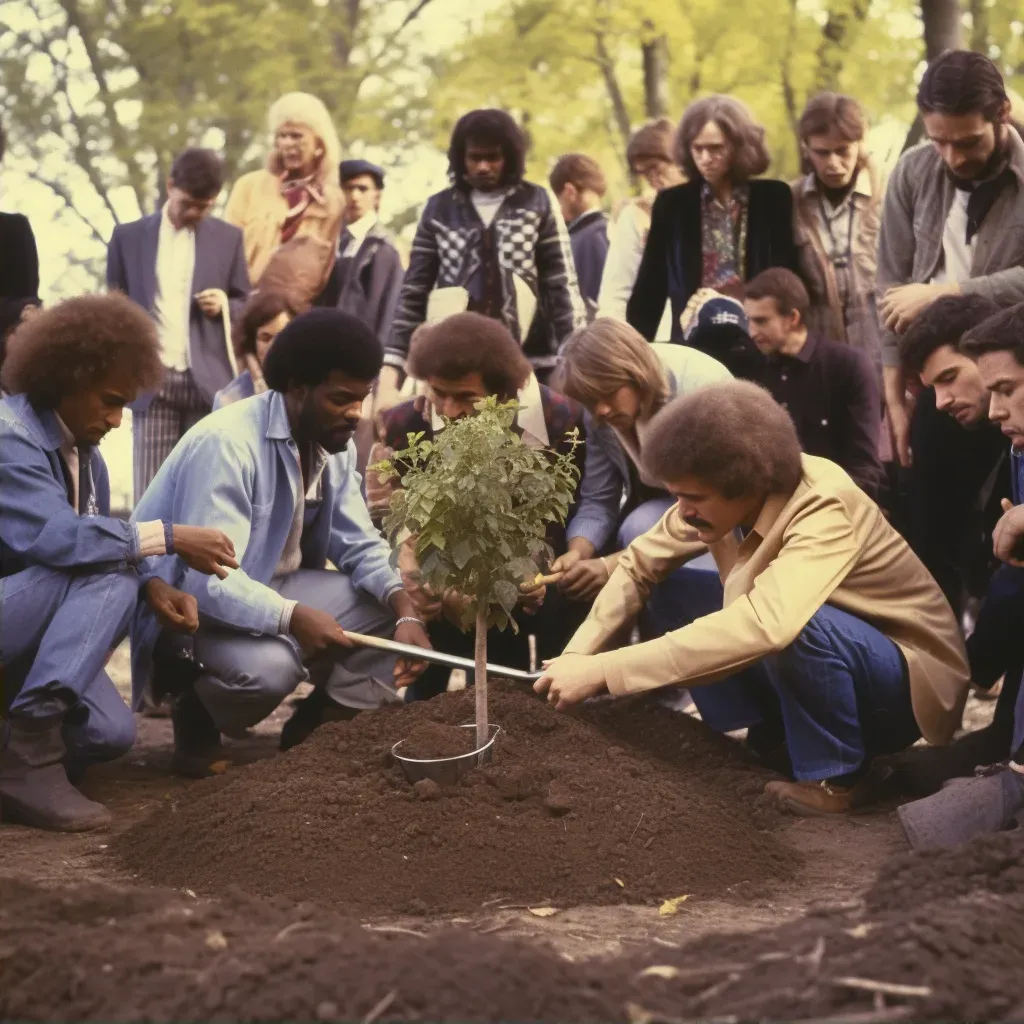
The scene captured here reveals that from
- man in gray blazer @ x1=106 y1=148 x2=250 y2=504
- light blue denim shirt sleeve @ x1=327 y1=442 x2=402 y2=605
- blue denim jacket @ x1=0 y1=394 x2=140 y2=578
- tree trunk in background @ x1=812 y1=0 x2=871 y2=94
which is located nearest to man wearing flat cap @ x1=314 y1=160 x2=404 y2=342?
man in gray blazer @ x1=106 y1=148 x2=250 y2=504

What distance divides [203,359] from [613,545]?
2.70 meters

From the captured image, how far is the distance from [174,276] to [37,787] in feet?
11.7

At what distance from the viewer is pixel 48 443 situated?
4828mm

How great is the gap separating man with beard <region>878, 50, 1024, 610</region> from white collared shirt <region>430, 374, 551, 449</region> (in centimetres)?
133

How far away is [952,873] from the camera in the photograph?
3.30 m

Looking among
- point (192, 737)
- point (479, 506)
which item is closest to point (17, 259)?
point (192, 737)

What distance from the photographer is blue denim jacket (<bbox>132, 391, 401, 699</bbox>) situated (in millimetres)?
5098

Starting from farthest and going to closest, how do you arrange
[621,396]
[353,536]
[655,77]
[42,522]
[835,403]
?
[655,77] < [835,403] < [353,536] < [621,396] < [42,522]

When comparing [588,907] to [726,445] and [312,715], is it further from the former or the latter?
[312,715]

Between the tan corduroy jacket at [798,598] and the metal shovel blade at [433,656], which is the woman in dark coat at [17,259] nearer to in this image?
the metal shovel blade at [433,656]

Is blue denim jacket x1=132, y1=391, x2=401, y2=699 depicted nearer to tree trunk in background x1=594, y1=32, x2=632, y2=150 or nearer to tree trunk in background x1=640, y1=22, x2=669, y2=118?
tree trunk in background x1=640, y1=22, x2=669, y2=118

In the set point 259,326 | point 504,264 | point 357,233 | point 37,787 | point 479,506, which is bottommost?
point 37,787

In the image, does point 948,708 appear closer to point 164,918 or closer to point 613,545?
point 613,545

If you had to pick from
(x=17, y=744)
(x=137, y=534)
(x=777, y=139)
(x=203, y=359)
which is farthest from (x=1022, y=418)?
(x=777, y=139)
